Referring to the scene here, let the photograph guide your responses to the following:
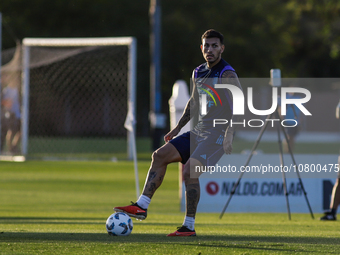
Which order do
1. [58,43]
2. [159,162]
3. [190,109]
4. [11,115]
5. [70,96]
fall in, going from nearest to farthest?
[159,162], [190,109], [58,43], [11,115], [70,96]

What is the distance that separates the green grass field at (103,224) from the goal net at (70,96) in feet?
15.9

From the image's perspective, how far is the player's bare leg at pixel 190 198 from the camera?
6.98m

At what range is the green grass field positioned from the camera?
613 centimetres

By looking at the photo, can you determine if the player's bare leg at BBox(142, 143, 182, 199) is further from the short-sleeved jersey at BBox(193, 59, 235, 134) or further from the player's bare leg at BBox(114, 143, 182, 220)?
the short-sleeved jersey at BBox(193, 59, 235, 134)

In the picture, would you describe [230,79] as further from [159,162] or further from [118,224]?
[118,224]

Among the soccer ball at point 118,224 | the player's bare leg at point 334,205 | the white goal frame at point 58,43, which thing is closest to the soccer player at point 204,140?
the soccer ball at point 118,224

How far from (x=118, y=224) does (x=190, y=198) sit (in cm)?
84

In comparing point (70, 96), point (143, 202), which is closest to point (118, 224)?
point (143, 202)

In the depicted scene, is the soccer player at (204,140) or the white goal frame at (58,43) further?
the white goal frame at (58,43)

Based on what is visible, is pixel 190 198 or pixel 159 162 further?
pixel 190 198

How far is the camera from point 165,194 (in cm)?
1506

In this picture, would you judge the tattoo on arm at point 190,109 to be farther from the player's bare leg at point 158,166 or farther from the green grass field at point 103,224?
the green grass field at point 103,224

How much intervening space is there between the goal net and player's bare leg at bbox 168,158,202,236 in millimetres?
15362

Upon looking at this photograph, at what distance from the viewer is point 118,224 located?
Answer: 22.7ft
